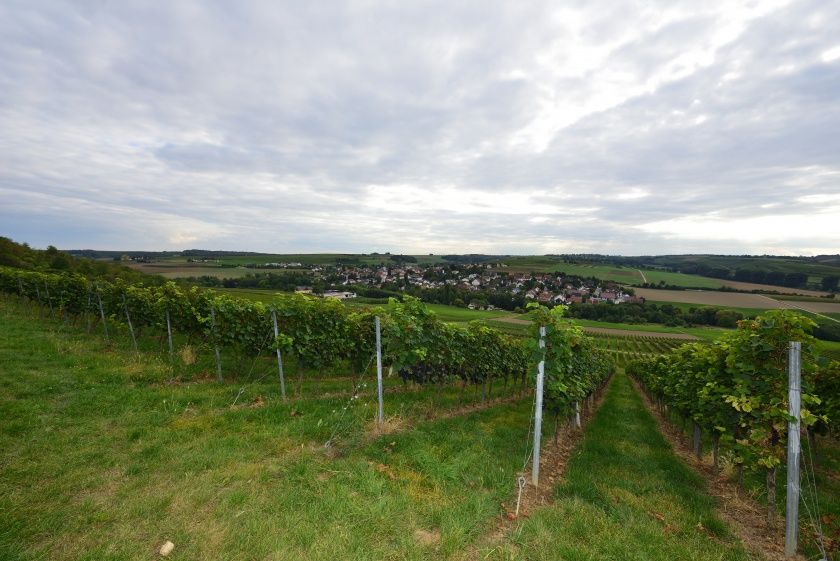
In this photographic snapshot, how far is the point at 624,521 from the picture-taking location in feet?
14.7

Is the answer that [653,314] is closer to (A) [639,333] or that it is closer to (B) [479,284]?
(A) [639,333]

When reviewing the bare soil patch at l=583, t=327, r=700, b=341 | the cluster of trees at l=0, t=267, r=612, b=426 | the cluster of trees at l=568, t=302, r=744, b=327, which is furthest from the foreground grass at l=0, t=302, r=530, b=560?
the cluster of trees at l=568, t=302, r=744, b=327

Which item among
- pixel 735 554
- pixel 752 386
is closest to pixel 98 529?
pixel 735 554

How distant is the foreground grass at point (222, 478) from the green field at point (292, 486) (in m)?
0.02

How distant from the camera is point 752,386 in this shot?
476 centimetres

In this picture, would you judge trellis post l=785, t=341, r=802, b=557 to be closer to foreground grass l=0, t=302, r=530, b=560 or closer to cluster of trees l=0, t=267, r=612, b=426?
cluster of trees l=0, t=267, r=612, b=426

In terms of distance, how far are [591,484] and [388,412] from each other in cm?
451

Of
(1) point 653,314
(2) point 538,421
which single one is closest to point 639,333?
(1) point 653,314

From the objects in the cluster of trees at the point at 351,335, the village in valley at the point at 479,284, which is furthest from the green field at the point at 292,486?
the village in valley at the point at 479,284

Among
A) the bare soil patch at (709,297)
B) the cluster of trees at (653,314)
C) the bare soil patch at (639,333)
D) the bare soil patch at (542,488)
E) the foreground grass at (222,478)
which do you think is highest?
the foreground grass at (222,478)

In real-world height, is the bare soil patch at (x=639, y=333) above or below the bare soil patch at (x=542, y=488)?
below

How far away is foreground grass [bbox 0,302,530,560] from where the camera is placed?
3.63 metres

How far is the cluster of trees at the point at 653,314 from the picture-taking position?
231 ft

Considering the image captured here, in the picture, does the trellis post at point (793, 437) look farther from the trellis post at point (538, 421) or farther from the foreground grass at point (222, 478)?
the foreground grass at point (222, 478)
